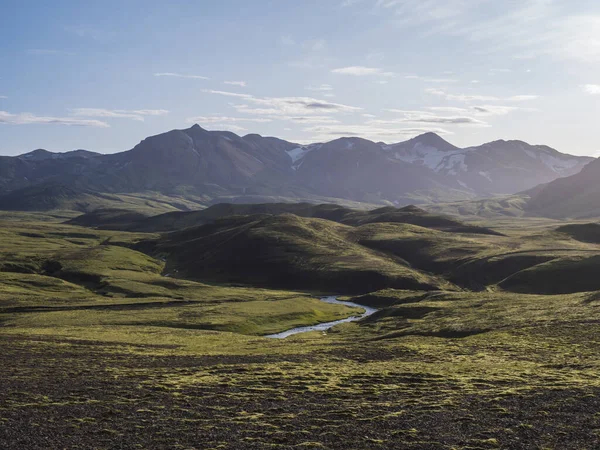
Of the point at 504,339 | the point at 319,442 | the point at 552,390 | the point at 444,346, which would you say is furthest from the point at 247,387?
the point at 504,339

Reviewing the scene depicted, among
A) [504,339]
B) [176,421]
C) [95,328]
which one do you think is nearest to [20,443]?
→ [176,421]

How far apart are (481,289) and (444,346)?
132086 millimetres

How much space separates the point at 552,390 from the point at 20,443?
36.4 meters

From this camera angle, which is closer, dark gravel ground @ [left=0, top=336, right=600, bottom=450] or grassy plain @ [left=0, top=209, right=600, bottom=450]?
dark gravel ground @ [left=0, top=336, right=600, bottom=450]

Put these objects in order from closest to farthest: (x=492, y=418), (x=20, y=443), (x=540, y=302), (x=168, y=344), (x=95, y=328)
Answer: (x=20, y=443), (x=492, y=418), (x=168, y=344), (x=95, y=328), (x=540, y=302)

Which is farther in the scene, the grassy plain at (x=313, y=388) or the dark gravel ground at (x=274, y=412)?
the grassy plain at (x=313, y=388)

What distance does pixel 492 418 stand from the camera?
37.5 metres

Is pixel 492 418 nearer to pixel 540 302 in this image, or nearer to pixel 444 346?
pixel 444 346

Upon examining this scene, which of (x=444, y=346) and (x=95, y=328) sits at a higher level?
(x=444, y=346)

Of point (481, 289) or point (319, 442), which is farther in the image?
point (481, 289)

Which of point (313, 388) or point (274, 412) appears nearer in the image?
point (274, 412)

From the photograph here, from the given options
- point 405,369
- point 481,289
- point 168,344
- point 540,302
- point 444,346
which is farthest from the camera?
point 481,289

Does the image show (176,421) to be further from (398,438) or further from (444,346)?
(444,346)

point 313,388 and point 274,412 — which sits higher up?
point 274,412
